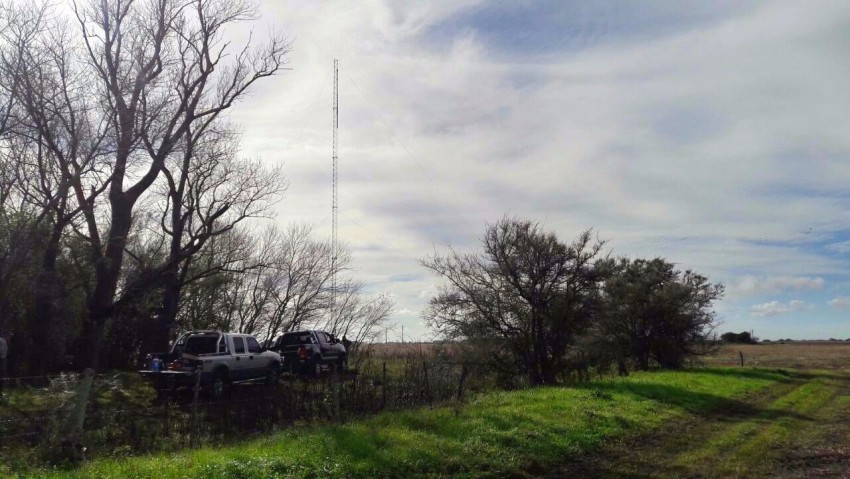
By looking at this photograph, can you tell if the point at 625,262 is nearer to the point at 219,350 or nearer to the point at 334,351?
the point at 334,351

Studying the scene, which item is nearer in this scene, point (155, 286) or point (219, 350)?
point (219, 350)

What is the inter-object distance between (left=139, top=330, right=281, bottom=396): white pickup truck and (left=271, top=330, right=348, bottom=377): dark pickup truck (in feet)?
11.5

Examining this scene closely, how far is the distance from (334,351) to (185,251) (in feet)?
23.4

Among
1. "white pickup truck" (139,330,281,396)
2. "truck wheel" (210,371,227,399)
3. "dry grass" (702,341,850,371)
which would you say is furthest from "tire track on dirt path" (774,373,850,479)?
"dry grass" (702,341,850,371)

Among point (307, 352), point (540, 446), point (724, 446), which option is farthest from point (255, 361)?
point (724, 446)

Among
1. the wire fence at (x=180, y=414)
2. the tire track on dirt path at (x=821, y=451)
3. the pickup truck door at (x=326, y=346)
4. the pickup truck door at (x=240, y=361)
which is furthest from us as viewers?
the pickup truck door at (x=326, y=346)

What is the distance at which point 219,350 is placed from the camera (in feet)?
66.7

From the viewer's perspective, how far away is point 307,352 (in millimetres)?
26500

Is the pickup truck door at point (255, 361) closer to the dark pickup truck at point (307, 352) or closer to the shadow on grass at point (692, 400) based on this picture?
the dark pickup truck at point (307, 352)

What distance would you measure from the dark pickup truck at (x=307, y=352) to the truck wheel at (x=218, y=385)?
216 inches

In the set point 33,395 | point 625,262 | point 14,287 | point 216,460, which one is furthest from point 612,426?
point 625,262

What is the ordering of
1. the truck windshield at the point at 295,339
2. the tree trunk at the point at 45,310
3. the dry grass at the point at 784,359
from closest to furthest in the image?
the tree trunk at the point at 45,310 < the truck windshield at the point at 295,339 < the dry grass at the point at 784,359

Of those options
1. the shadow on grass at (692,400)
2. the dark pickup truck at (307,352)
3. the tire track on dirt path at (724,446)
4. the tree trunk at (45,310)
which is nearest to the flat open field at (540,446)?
the tire track on dirt path at (724,446)

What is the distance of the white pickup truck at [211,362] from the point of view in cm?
1883
